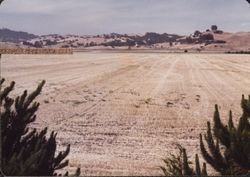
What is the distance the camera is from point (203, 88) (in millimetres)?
25719

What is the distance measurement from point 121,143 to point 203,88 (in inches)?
547

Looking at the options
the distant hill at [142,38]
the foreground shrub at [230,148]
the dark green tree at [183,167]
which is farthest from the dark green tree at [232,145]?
the distant hill at [142,38]

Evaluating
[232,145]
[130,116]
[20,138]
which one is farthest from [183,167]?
[130,116]

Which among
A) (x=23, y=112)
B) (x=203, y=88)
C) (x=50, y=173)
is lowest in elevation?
(x=203, y=88)

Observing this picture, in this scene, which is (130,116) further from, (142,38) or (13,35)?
(13,35)

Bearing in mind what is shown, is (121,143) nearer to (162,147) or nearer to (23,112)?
(162,147)

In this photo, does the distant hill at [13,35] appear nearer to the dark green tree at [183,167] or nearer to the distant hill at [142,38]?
the distant hill at [142,38]

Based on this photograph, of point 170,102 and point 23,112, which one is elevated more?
point 23,112

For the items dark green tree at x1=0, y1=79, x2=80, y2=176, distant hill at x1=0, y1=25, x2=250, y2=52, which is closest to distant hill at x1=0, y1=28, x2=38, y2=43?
distant hill at x1=0, y1=25, x2=250, y2=52

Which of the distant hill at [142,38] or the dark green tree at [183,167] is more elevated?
the distant hill at [142,38]

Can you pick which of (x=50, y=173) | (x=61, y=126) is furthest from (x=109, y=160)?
(x=50, y=173)

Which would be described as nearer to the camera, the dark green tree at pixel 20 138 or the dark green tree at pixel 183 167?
the dark green tree at pixel 183 167

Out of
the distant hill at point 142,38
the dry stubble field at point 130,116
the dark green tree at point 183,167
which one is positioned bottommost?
the dry stubble field at point 130,116

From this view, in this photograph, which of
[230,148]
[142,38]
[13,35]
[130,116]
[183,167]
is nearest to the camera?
[183,167]
